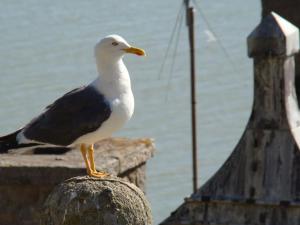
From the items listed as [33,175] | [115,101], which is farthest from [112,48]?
[33,175]

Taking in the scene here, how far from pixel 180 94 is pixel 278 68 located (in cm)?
613

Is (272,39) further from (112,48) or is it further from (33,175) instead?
(33,175)

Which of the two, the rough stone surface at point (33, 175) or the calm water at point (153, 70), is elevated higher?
the calm water at point (153, 70)

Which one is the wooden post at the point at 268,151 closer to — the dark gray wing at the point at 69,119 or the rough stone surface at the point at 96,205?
the dark gray wing at the point at 69,119

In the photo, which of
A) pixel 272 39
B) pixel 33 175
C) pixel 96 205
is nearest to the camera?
pixel 96 205

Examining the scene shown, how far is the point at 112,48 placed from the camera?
4121mm

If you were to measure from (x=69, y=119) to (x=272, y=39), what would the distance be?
2.52ft

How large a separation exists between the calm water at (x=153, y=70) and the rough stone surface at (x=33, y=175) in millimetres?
3282

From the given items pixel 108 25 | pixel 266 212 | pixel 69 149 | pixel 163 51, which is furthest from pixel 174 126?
pixel 266 212

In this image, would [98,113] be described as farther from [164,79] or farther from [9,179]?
[164,79]

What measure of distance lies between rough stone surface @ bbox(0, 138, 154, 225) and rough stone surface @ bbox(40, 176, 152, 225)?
1.57 metres

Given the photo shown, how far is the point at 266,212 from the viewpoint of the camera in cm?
412

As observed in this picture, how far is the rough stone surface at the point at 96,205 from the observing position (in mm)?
2846

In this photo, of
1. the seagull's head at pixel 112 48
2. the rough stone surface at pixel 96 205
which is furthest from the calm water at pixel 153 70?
the rough stone surface at pixel 96 205
